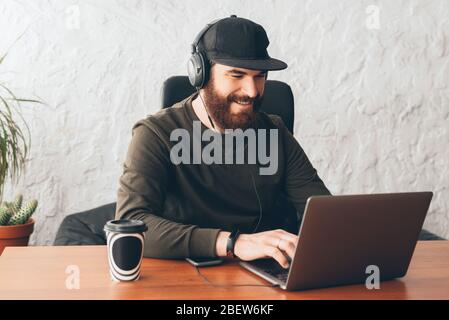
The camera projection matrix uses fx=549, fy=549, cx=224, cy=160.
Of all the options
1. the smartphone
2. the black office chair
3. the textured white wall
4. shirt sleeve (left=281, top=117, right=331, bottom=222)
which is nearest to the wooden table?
the smartphone

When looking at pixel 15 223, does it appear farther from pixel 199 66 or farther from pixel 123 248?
pixel 123 248

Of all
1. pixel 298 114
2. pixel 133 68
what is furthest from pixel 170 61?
pixel 298 114

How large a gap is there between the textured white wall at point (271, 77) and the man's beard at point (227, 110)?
3.68 ft

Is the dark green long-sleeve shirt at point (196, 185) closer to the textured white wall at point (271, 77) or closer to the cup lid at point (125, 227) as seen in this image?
the cup lid at point (125, 227)

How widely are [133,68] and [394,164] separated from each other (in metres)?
1.41

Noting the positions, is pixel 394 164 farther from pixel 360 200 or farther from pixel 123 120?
pixel 360 200

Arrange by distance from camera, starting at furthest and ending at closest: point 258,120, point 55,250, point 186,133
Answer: point 258,120 → point 186,133 → point 55,250

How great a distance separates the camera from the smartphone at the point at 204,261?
1.15 meters

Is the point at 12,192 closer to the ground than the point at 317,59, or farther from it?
closer to the ground

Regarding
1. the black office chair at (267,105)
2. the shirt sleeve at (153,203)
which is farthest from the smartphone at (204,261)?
the black office chair at (267,105)

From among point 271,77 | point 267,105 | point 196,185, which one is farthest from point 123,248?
point 271,77

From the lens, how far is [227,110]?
1.57 meters

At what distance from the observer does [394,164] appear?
9.30ft

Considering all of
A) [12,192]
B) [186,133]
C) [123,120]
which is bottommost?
[12,192]
